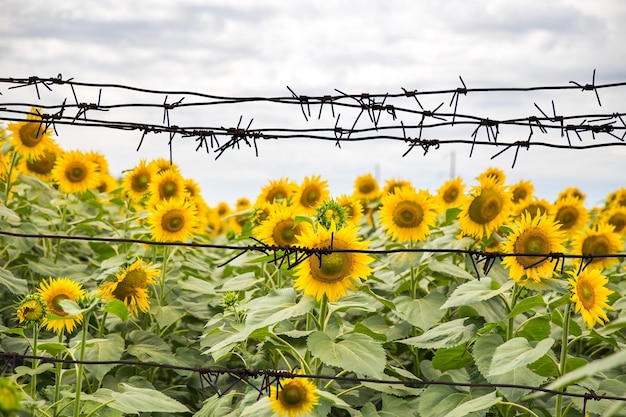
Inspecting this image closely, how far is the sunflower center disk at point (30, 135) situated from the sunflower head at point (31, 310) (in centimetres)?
252

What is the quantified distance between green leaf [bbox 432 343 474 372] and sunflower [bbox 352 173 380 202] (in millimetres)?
3882

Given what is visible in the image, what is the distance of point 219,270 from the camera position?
639 cm

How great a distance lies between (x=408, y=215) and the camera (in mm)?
4613

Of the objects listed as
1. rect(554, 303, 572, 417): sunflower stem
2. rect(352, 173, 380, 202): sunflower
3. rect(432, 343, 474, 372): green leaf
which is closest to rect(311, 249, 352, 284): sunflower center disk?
rect(432, 343, 474, 372): green leaf

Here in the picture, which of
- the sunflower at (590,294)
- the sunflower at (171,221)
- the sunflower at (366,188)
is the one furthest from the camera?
the sunflower at (366,188)

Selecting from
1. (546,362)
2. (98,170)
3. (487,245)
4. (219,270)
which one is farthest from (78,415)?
(98,170)

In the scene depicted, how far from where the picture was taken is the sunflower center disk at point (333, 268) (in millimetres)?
3436

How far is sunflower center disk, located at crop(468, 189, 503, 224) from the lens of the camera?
4.56m

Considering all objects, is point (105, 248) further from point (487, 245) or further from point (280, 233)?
point (487, 245)

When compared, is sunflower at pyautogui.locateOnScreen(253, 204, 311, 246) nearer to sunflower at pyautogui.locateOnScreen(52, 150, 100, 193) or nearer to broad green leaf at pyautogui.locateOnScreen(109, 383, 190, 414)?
broad green leaf at pyautogui.locateOnScreen(109, 383, 190, 414)

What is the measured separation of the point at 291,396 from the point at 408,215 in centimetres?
186

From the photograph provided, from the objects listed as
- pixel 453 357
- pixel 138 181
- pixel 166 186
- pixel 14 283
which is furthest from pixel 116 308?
pixel 138 181

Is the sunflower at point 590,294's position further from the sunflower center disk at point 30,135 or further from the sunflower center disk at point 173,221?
the sunflower center disk at point 30,135

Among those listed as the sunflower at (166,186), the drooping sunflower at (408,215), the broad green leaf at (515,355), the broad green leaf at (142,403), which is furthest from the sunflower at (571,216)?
the broad green leaf at (142,403)
